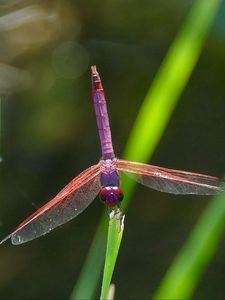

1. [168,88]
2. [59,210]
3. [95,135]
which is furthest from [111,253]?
[95,135]

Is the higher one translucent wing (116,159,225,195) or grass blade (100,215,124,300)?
translucent wing (116,159,225,195)

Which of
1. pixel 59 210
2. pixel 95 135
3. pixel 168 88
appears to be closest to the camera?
pixel 59 210

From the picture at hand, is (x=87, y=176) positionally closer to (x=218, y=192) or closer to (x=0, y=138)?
(x=218, y=192)

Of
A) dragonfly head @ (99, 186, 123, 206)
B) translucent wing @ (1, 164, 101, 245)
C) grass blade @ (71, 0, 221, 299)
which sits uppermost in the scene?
grass blade @ (71, 0, 221, 299)

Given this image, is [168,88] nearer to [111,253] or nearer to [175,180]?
[175,180]

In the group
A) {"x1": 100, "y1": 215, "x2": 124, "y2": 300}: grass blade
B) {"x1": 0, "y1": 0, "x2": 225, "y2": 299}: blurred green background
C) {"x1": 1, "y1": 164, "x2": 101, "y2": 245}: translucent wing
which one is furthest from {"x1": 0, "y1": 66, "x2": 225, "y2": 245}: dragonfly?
{"x1": 0, "y1": 0, "x2": 225, "y2": 299}: blurred green background

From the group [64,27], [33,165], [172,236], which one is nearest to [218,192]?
[172,236]

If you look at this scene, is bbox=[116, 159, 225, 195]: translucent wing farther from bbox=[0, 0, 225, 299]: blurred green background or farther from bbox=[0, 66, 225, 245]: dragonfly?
bbox=[0, 0, 225, 299]: blurred green background

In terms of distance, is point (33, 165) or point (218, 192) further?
point (33, 165)
